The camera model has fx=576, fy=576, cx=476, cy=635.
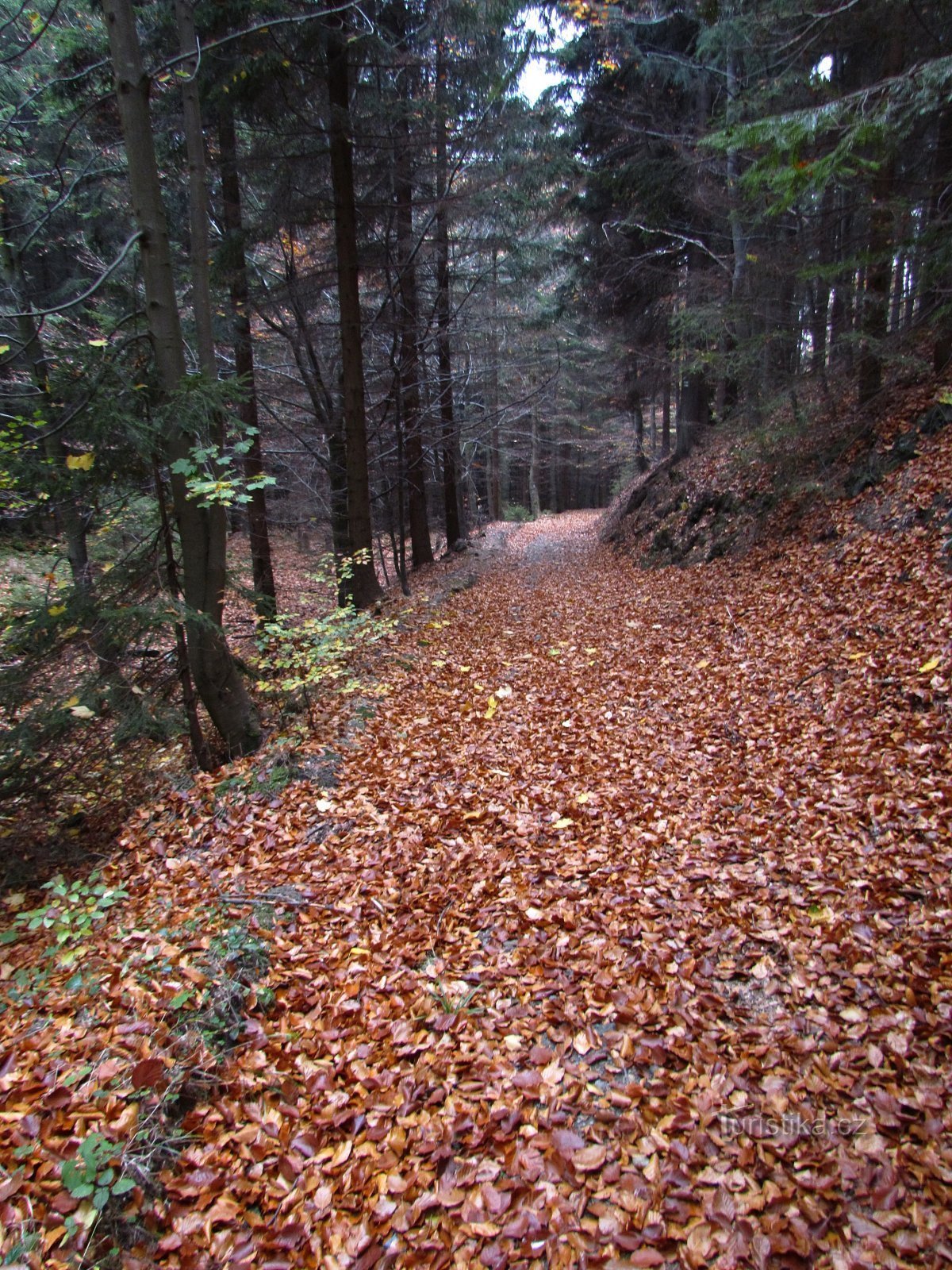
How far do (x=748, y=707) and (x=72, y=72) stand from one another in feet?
39.0

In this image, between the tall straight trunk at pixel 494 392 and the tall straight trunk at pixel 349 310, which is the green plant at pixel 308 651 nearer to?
the tall straight trunk at pixel 349 310

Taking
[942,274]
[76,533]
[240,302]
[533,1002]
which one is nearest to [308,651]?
[76,533]

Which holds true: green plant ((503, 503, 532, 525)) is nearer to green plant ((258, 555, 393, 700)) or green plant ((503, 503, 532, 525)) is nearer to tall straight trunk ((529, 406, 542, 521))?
tall straight trunk ((529, 406, 542, 521))

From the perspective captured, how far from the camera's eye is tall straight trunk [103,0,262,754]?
5012 mm

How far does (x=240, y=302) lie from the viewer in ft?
32.2

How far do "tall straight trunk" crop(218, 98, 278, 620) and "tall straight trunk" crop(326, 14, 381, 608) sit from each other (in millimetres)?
1530

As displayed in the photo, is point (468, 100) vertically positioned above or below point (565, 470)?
above

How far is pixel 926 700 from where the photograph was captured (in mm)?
5016

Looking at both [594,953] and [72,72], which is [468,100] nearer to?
[72,72]

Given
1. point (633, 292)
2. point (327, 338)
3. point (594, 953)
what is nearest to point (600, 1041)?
point (594, 953)

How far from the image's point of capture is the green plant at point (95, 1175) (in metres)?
2.36

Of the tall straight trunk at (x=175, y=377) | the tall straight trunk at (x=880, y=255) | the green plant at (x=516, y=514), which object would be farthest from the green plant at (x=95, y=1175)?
the green plant at (x=516, y=514)

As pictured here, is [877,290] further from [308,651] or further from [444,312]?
[308,651]

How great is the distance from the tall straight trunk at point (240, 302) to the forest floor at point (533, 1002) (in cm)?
514
